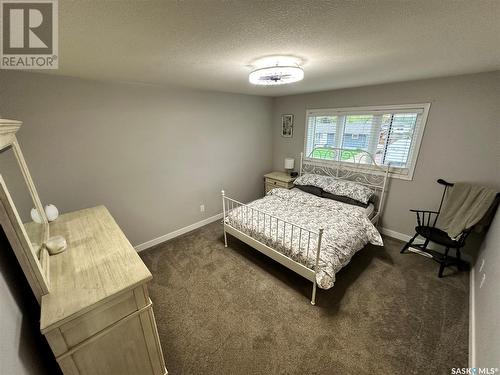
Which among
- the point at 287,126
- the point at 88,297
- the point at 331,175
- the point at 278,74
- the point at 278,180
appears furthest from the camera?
the point at 287,126

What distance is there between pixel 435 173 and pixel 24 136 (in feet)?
15.6

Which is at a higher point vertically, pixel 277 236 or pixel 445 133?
pixel 445 133

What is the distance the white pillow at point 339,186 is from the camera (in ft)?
10.1

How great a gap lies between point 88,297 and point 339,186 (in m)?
3.27

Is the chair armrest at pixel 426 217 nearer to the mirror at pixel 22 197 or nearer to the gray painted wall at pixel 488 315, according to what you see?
the gray painted wall at pixel 488 315

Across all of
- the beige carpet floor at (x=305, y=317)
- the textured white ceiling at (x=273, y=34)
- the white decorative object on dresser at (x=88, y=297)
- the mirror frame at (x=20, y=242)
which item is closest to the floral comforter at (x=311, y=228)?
the beige carpet floor at (x=305, y=317)

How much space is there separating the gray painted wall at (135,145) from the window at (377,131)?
1310 mm

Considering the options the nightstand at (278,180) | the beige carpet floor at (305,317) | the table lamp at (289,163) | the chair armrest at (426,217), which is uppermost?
the table lamp at (289,163)

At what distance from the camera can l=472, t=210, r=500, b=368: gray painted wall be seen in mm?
1241

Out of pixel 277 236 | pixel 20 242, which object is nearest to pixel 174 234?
pixel 277 236

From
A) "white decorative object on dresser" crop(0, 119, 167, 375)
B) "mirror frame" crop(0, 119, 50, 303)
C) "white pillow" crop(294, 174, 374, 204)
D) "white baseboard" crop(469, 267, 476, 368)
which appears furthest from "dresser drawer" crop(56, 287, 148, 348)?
"white pillow" crop(294, 174, 374, 204)

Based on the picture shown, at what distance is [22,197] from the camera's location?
1.46 meters

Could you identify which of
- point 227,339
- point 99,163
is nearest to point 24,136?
point 99,163

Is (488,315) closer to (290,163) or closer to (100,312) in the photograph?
(100,312)
